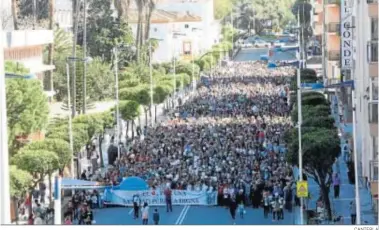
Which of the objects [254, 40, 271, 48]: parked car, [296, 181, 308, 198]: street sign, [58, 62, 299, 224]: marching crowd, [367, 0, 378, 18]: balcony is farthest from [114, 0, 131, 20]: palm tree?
[296, 181, 308, 198]: street sign

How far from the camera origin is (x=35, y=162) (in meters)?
20.4

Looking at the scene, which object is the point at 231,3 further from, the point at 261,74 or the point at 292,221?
the point at 292,221

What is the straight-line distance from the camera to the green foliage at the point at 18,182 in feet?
62.3

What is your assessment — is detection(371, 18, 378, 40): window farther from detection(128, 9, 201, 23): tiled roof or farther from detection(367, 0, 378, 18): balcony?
detection(128, 9, 201, 23): tiled roof

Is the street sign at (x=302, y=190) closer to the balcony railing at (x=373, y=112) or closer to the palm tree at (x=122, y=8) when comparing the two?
the balcony railing at (x=373, y=112)

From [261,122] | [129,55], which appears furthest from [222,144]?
[129,55]

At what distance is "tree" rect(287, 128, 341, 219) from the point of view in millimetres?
20188

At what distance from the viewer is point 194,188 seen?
22.0m

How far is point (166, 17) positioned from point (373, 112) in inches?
967

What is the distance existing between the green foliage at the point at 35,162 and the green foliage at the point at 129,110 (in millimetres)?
10709

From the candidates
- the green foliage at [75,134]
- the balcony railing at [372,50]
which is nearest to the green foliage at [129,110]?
the green foliage at [75,134]

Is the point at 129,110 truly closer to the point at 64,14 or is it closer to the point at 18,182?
the point at 64,14

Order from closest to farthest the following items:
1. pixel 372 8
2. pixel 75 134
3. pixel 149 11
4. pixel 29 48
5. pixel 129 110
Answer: pixel 372 8 → pixel 75 134 → pixel 29 48 → pixel 129 110 → pixel 149 11

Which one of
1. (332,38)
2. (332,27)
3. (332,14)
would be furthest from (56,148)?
(332,14)
